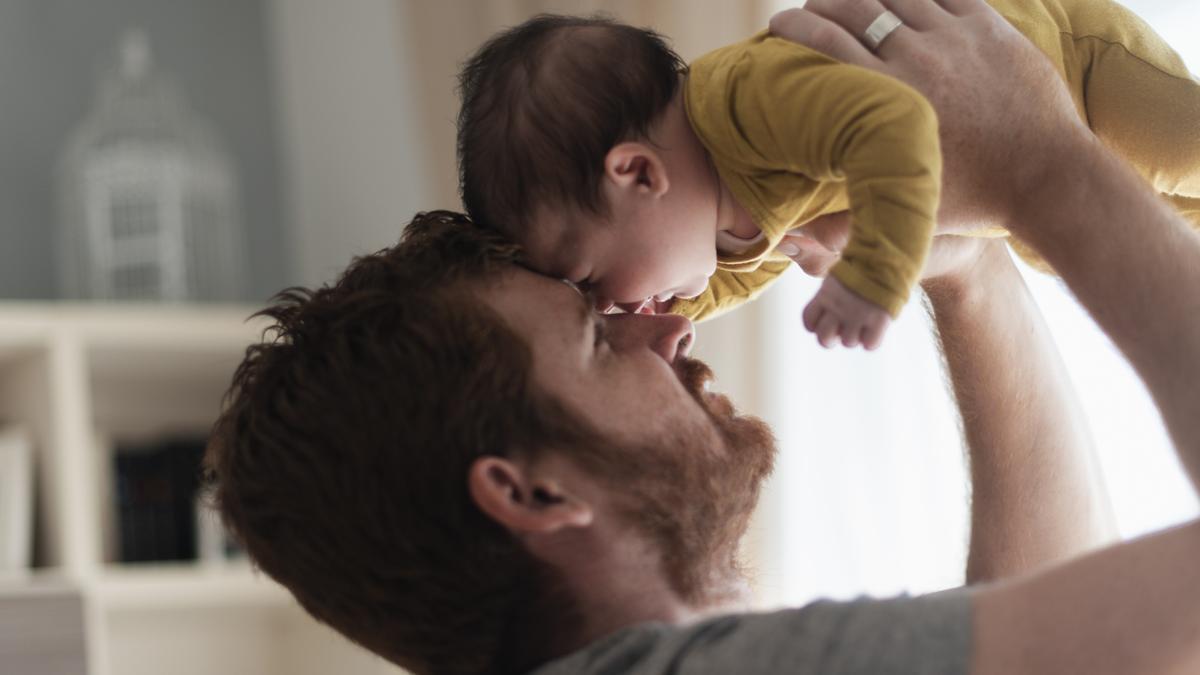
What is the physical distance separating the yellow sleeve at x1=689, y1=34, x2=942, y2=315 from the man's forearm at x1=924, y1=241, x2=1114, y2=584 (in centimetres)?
32

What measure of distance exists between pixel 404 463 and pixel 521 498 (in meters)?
0.10

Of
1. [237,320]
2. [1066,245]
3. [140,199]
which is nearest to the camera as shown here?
[1066,245]

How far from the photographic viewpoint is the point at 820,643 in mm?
1044

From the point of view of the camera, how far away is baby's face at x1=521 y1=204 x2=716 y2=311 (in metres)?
1.28

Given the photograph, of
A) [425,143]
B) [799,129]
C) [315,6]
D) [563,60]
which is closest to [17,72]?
[315,6]

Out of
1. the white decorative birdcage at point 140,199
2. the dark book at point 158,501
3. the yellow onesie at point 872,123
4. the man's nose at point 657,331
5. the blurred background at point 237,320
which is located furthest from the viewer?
the white decorative birdcage at point 140,199

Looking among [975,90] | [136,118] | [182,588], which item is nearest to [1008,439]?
[975,90]

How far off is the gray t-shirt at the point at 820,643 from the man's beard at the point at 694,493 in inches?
5.3

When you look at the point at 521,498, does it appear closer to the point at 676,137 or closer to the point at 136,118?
the point at 676,137

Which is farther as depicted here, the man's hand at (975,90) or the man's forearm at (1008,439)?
the man's forearm at (1008,439)

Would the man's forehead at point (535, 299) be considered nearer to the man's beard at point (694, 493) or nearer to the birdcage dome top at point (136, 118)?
the man's beard at point (694, 493)

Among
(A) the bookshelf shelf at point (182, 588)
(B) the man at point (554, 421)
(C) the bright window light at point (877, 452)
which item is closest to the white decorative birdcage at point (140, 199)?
(A) the bookshelf shelf at point (182, 588)

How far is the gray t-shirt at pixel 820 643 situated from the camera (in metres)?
1.01

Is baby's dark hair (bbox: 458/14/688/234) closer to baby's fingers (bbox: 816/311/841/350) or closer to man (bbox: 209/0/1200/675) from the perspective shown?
man (bbox: 209/0/1200/675)
